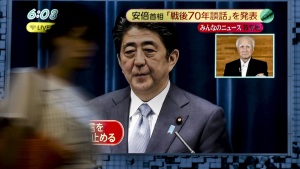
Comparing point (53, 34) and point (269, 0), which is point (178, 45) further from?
point (53, 34)

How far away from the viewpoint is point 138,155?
16.0ft

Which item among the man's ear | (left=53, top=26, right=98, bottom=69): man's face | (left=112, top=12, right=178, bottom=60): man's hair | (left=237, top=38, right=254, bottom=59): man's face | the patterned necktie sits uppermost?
(left=112, top=12, right=178, bottom=60): man's hair

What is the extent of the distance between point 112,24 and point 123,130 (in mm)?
1327

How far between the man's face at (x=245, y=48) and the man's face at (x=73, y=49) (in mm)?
2962

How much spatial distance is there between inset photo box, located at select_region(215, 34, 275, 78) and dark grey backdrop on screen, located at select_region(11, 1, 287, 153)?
0.06m

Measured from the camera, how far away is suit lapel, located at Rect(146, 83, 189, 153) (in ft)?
15.8

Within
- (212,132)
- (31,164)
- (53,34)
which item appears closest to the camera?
(31,164)

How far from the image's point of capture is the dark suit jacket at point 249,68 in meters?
4.93

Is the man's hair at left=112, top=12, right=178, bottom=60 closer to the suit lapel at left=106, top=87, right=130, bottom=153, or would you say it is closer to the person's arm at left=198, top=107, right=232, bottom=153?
the suit lapel at left=106, top=87, right=130, bottom=153

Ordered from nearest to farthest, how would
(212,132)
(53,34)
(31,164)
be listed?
(31,164)
(53,34)
(212,132)

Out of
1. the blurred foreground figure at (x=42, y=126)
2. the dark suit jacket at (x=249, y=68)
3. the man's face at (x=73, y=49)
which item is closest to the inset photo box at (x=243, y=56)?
the dark suit jacket at (x=249, y=68)

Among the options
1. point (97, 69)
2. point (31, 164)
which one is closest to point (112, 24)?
point (97, 69)

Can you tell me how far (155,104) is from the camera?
4.95m
